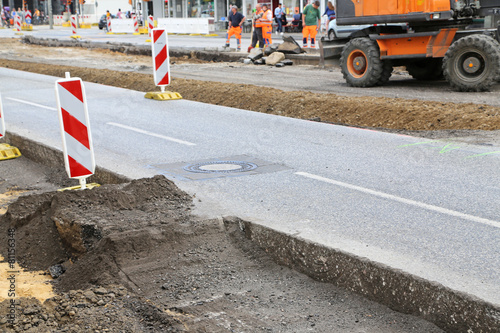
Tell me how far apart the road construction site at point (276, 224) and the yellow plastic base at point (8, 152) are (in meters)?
0.28

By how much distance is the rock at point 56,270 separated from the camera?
5.04 meters

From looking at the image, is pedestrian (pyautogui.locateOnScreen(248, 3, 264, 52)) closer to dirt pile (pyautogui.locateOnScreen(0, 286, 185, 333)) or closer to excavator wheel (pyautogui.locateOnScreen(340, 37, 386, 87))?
excavator wheel (pyautogui.locateOnScreen(340, 37, 386, 87))

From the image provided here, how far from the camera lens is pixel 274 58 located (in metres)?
24.3

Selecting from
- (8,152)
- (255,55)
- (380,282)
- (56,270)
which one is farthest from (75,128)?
(255,55)

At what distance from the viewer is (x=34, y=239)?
5.65 metres

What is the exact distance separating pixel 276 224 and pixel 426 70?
1396 cm

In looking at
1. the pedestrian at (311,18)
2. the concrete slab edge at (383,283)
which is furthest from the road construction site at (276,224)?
the pedestrian at (311,18)

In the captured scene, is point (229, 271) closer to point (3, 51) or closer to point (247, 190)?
point (247, 190)

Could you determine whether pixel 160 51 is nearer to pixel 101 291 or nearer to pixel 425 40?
pixel 425 40

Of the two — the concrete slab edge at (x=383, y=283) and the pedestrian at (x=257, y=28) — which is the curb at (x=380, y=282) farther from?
the pedestrian at (x=257, y=28)

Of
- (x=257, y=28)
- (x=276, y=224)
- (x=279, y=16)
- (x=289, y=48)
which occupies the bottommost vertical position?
(x=276, y=224)

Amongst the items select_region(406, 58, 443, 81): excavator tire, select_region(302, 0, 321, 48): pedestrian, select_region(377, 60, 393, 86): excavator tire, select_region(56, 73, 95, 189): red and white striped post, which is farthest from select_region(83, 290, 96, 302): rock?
select_region(302, 0, 321, 48): pedestrian

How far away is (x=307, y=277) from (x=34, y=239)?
2.54 meters

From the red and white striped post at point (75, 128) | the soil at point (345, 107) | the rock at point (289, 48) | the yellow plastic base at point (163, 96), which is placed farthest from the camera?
the rock at point (289, 48)
